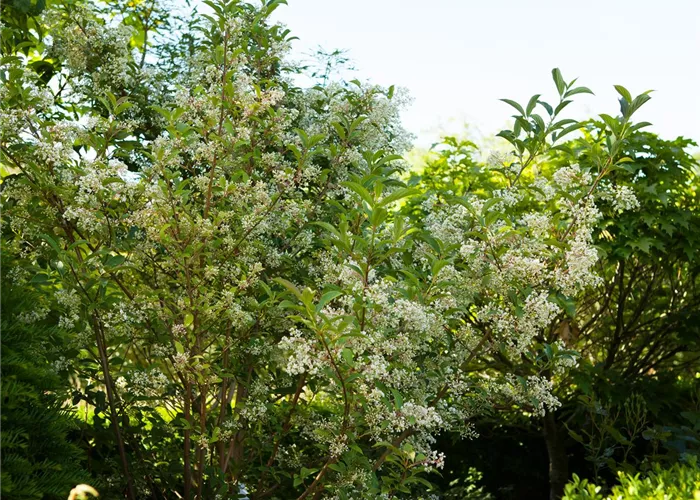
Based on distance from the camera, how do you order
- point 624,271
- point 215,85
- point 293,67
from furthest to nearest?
point 624,271
point 293,67
point 215,85

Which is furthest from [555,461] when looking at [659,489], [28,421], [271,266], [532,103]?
[28,421]

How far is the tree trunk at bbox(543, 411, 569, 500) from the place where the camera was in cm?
615

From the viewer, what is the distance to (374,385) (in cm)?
316

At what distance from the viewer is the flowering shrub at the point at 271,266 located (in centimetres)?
319

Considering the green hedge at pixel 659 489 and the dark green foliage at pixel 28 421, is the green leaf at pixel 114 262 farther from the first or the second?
the green hedge at pixel 659 489

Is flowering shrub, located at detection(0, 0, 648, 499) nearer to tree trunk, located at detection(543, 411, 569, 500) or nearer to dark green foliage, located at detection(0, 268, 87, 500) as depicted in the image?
dark green foliage, located at detection(0, 268, 87, 500)

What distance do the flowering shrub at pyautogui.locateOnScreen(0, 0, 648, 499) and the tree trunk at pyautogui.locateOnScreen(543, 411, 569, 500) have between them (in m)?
2.35

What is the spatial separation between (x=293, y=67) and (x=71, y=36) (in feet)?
4.36

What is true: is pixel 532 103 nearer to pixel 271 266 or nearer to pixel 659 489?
pixel 271 266

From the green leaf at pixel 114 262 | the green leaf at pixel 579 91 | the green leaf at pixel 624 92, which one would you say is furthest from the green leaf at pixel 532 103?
the green leaf at pixel 114 262

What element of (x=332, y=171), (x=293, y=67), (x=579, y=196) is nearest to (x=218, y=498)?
(x=332, y=171)

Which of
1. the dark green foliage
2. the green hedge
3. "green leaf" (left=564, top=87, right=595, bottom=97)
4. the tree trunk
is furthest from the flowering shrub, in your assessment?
the tree trunk

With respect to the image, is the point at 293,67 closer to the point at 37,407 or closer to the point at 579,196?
the point at 579,196

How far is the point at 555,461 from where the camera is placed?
20.3ft
